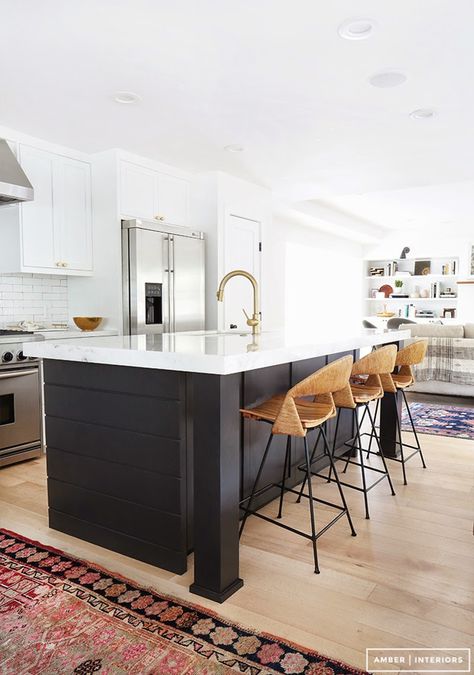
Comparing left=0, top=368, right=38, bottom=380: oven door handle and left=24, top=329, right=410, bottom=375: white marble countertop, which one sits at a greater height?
left=24, top=329, right=410, bottom=375: white marble countertop

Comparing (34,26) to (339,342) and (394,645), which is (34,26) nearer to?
(339,342)

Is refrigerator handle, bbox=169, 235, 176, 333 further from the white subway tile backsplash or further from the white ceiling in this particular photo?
the white subway tile backsplash

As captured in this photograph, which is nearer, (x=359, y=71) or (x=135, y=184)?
(x=359, y=71)

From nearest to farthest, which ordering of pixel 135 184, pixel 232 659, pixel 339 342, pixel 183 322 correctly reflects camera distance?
pixel 232 659, pixel 339 342, pixel 135 184, pixel 183 322

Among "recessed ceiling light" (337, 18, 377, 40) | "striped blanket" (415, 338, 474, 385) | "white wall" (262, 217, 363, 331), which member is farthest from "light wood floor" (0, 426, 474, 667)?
"white wall" (262, 217, 363, 331)

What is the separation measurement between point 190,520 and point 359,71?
2.68 m

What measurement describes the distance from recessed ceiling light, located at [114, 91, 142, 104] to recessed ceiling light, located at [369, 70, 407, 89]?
152 cm

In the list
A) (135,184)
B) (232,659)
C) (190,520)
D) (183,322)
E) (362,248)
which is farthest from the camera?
(362,248)

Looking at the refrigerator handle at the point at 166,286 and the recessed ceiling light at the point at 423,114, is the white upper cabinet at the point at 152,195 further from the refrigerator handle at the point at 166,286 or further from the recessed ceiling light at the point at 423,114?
the recessed ceiling light at the point at 423,114

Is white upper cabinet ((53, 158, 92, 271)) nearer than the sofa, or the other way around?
white upper cabinet ((53, 158, 92, 271))

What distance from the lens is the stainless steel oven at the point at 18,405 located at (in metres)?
3.71

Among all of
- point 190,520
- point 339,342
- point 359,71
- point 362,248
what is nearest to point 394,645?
point 190,520

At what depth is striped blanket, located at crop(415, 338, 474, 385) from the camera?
6035 millimetres

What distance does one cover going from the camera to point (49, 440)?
2.59 metres
